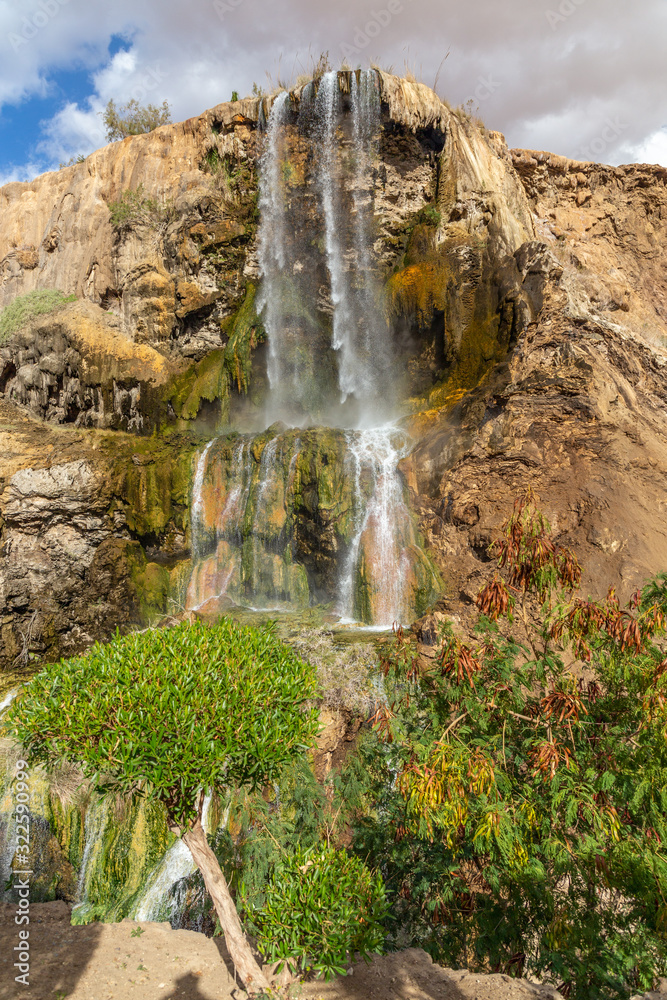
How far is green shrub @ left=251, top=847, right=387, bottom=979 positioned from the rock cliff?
1056 cm

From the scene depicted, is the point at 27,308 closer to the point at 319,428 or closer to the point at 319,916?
the point at 319,428

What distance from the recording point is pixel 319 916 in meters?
5.52

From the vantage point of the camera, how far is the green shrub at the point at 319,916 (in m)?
5.46

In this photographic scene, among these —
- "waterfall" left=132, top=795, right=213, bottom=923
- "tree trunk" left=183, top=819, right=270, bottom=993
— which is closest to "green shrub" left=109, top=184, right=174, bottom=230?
"waterfall" left=132, top=795, right=213, bottom=923

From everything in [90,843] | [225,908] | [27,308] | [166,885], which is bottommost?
[166,885]

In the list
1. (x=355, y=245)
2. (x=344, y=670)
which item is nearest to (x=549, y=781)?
(x=344, y=670)

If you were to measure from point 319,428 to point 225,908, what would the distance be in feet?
50.4

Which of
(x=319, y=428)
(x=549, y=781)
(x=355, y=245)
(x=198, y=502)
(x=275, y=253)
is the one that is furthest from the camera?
(x=275, y=253)

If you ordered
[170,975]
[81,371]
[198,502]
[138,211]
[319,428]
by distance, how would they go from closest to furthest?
[170,975]
[319,428]
[198,502]
[81,371]
[138,211]

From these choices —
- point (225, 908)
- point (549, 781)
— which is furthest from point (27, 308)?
point (549, 781)

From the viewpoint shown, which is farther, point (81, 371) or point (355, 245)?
point (355, 245)

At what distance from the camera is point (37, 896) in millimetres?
11562

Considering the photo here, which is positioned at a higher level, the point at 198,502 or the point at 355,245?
the point at 355,245

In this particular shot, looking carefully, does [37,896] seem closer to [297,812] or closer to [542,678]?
[297,812]
